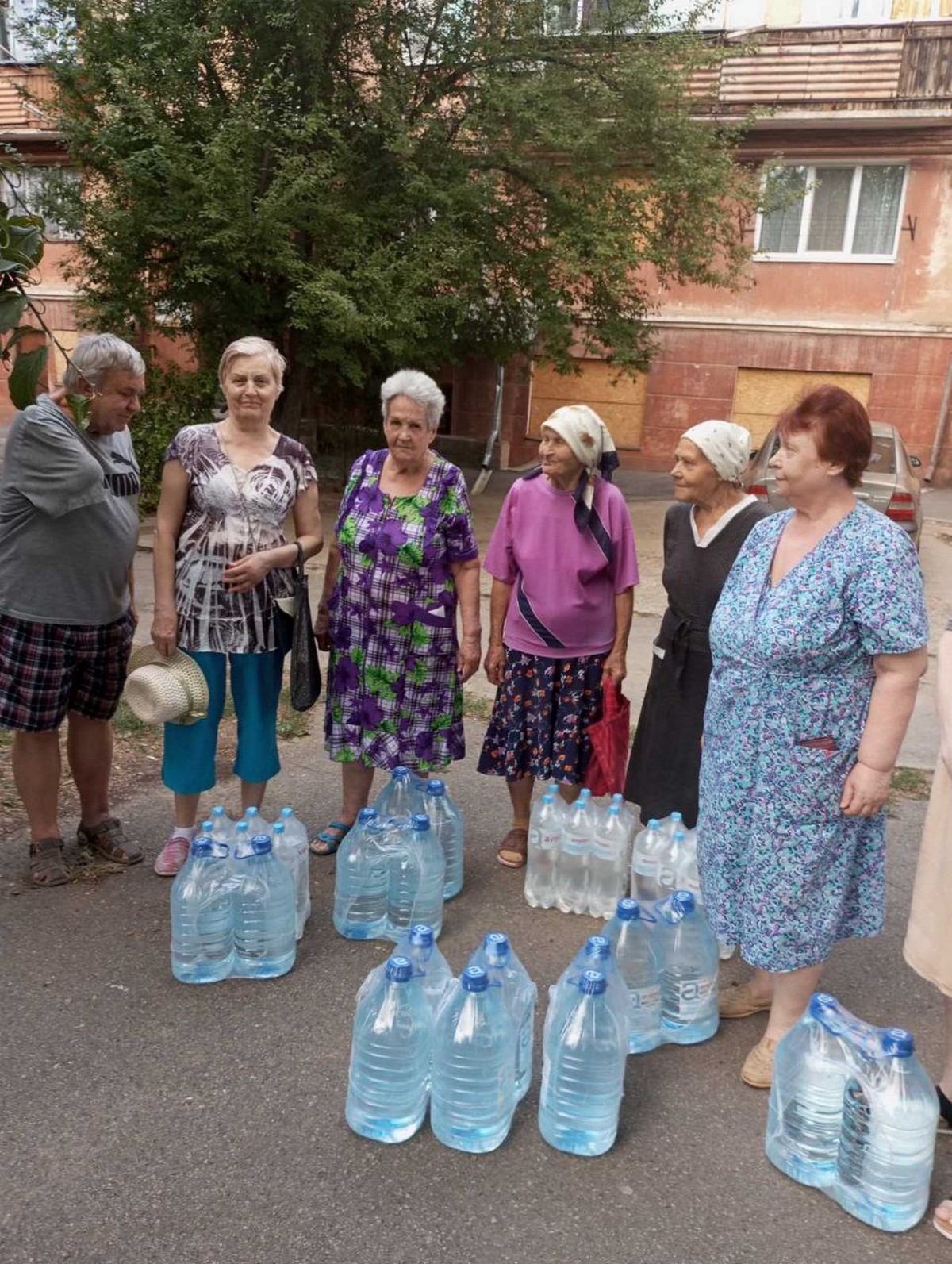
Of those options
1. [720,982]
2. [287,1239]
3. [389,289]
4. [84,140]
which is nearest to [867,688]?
[720,982]

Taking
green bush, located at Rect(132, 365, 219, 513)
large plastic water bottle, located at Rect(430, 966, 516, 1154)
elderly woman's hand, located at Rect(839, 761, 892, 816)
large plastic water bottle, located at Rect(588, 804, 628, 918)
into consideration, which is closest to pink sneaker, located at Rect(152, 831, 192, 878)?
large plastic water bottle, located at Rect(588, 804, 628, 918)

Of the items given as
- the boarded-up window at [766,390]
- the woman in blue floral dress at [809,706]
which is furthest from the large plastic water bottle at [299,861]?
the boarded-up window at [766,390]

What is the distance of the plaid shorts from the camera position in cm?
340

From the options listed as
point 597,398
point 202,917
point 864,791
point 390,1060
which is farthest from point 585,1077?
point 597,398

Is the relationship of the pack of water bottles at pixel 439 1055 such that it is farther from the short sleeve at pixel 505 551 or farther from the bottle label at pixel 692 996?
the short sleeve at pixel 505 551

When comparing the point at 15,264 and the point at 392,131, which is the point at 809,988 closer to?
the point at 15,264

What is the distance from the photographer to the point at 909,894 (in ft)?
12.9

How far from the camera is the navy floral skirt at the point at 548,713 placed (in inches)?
148

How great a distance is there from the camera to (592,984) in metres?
2.40

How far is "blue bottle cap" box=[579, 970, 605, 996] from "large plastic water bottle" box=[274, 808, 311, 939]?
120 cm

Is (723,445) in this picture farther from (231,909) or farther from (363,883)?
(231,909)

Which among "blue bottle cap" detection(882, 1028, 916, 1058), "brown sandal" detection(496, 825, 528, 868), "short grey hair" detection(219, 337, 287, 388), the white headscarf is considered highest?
"short grey hair" detection(219, 337, 287, 388)

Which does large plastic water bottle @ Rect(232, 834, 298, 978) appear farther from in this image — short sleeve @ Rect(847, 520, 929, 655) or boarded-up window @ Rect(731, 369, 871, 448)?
boarded-up window @ Rect(731, 369, 871, 448)

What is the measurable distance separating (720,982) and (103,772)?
242cm
